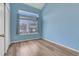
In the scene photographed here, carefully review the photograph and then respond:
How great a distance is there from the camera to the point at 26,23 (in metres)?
1.35

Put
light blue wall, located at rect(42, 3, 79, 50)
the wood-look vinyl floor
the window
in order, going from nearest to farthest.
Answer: the window → the wood-look vinyl floor → light blue wall, located at rect(42, 3, 79, 50)

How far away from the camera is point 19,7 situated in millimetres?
1405

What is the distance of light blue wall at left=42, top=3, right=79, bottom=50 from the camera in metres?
1.92

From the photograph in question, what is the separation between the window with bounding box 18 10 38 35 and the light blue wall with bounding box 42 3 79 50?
438 millimetres

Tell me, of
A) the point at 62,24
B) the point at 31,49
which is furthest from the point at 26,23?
the point at 62,24

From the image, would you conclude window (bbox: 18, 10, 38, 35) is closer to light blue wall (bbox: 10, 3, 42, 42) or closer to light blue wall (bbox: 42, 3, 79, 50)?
light blue wall (bbox: 10, 3, 42, 42)

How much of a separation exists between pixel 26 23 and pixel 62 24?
1250 mm

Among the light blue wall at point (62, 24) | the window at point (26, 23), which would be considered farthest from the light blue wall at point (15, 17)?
the light blue wall at point (62, 24)

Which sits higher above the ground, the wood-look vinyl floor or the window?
the window

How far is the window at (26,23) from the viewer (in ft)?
4.42

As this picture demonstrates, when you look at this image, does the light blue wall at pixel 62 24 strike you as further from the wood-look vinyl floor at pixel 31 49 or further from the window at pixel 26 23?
the window at pixel 26 23

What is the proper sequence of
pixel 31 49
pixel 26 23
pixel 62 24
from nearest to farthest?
pixel 26 23, pixel 31 49, pixel 62 24

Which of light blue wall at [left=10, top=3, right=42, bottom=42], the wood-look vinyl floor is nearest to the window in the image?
light blue wall at [left=10, top=3, right=42, bottom=42]

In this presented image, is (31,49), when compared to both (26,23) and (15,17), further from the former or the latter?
(15,17)
